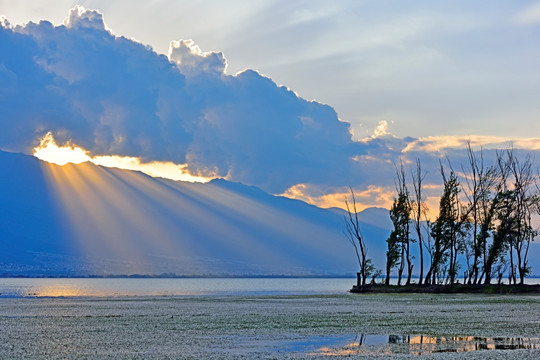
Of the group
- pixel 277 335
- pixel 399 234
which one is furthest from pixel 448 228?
pixel 277 335

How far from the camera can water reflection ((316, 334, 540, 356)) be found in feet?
82.7

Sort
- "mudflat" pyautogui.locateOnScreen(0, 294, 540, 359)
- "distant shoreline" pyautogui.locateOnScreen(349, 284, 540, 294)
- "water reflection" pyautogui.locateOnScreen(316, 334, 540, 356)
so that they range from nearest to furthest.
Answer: "mudflat" pyautogui.locateOnScreen(0, 294, 540, 359)
"water reflection" pyautogui.locateOnScreen(316, 334, 540, 356)
"distant shoreline" pyautogui.locateOnScreen(349, 284, 540, 294)

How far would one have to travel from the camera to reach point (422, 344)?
27156mm

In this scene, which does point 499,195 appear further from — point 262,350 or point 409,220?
point 262,350

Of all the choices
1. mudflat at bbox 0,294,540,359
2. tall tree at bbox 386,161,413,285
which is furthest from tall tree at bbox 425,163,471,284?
mudflat at bbox 0,294,540,359

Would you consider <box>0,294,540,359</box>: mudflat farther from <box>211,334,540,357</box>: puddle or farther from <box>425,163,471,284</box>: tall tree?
<box>425,163,471,284</box>: tall tree

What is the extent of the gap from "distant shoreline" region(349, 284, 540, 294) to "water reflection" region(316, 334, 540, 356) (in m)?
51.5

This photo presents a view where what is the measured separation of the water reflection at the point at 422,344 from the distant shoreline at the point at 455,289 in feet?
169

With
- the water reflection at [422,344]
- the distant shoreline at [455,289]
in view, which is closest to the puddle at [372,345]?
the water reflection at [422,344]

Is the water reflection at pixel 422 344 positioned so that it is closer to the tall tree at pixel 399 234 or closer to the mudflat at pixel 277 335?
the mudflat at pixel 277 335

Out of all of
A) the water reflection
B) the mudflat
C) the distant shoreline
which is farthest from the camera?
the distant shoreline

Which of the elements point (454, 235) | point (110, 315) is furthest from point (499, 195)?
point (110, 315)

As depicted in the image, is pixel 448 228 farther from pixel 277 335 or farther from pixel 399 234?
pixel 277 335

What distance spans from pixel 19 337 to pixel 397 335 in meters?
17.1
